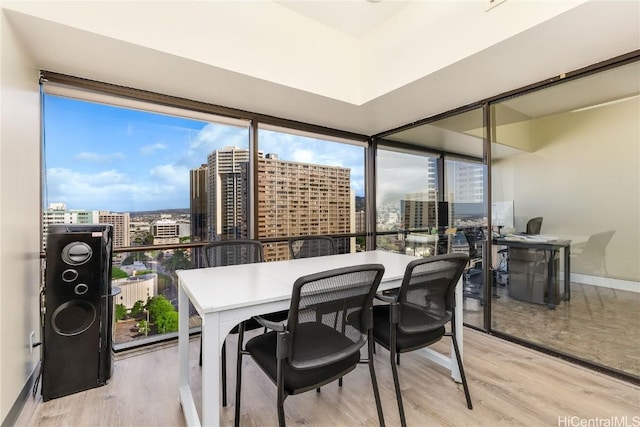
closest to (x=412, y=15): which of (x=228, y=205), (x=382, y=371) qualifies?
(x=228, y=205)

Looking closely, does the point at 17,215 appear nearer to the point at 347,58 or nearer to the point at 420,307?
the point at 420,307

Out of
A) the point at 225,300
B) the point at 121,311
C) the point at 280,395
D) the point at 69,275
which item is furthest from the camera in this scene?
the point at 121,311

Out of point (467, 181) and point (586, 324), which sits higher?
point (467, 181)

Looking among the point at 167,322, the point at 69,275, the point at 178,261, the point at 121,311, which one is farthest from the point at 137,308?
the point at 69,275

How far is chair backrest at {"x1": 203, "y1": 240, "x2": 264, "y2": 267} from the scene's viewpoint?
246cm

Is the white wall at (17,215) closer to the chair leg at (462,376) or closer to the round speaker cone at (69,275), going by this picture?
the round speaker cone at (69,275)

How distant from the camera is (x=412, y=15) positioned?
2586mm

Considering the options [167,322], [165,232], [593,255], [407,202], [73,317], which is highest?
[407,202]

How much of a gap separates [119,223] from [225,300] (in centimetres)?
198

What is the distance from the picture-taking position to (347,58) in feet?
10.1

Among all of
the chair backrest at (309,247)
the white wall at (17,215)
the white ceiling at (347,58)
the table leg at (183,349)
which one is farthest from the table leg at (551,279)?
the white wall at (17,215)

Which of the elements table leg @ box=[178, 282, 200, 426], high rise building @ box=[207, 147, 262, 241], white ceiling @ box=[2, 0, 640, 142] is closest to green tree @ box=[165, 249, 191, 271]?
high rise building @ box=[207, 147, 262, 241]

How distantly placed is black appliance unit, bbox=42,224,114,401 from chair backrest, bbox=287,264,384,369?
1.64 m

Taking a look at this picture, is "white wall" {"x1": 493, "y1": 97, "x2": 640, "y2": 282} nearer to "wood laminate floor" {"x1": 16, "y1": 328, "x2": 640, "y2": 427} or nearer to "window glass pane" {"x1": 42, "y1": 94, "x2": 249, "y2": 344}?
"wood laminate floor" {"x1": 16, "y1": 328, "x2": 640, "y2": 427}
